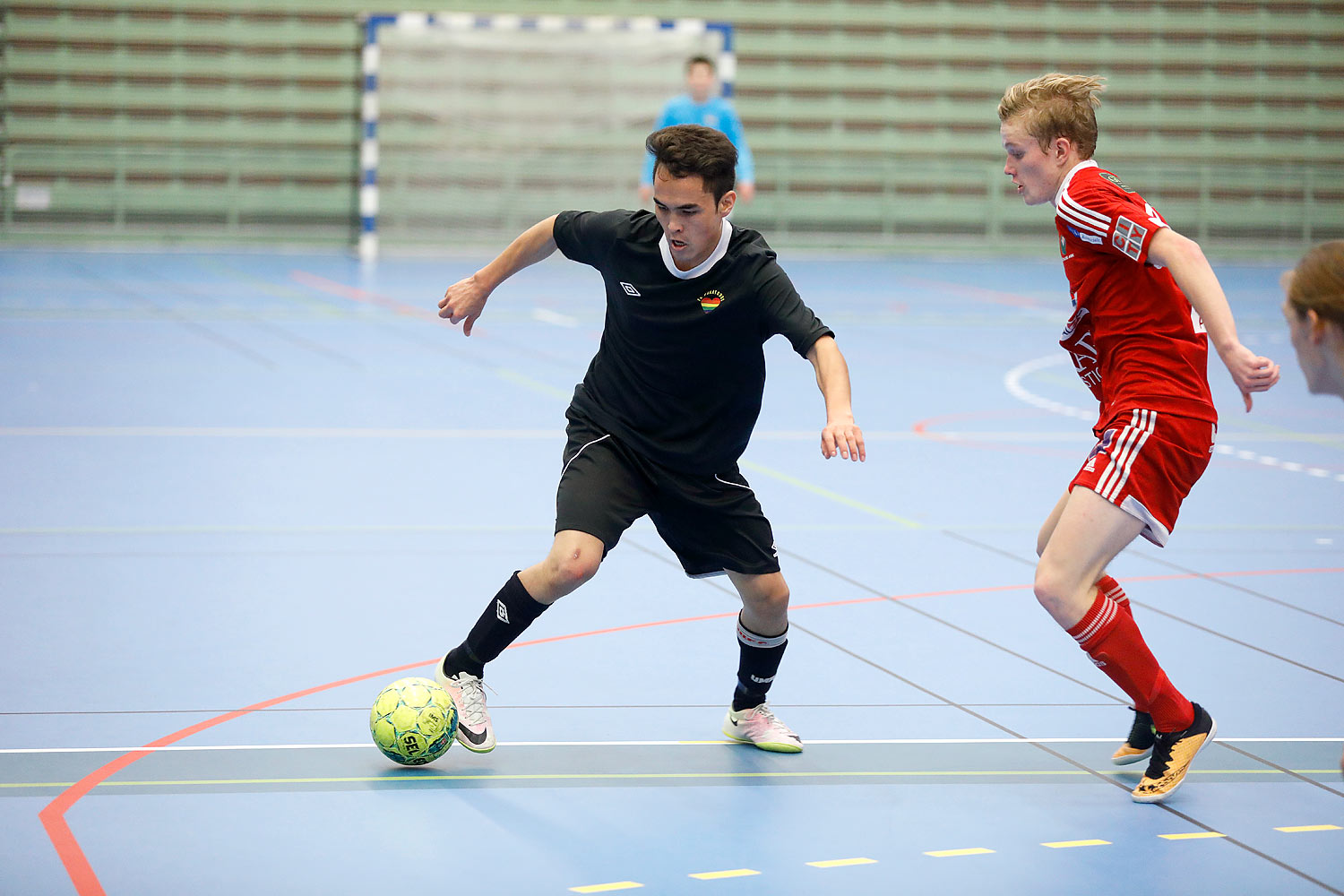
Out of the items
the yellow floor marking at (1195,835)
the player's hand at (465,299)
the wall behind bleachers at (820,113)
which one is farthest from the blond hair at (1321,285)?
A: the wall behind bleachers at (820,113)

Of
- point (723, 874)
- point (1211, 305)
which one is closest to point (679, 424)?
point (723, 874)

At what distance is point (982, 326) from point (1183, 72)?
9.18m

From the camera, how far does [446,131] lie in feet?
61.3

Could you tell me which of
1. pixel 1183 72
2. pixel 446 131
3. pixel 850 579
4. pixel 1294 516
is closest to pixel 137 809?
pixel 850 579

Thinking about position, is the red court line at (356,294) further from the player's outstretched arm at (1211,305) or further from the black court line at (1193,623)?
the player's outstretched arm at (1211,305)

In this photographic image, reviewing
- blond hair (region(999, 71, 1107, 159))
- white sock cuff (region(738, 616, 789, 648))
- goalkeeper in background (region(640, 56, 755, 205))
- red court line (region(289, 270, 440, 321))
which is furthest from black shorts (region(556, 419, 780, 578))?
red court line (region(289, 270, 440, 321))

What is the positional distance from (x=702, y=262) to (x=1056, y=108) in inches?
38.6

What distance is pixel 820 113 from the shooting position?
2077 centimetres

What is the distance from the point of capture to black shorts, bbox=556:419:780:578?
3988mm

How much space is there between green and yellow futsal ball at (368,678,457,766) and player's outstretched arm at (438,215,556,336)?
3.36 ft

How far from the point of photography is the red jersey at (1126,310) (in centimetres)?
373

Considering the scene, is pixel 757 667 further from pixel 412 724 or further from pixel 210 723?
pixel 210 723

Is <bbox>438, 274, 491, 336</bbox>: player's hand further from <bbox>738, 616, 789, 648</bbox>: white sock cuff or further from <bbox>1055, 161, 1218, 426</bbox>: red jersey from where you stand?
<bbox>1055, 161, 1218, 426</bbox>: red jersey

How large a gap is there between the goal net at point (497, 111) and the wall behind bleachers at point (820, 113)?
117 centimetres
